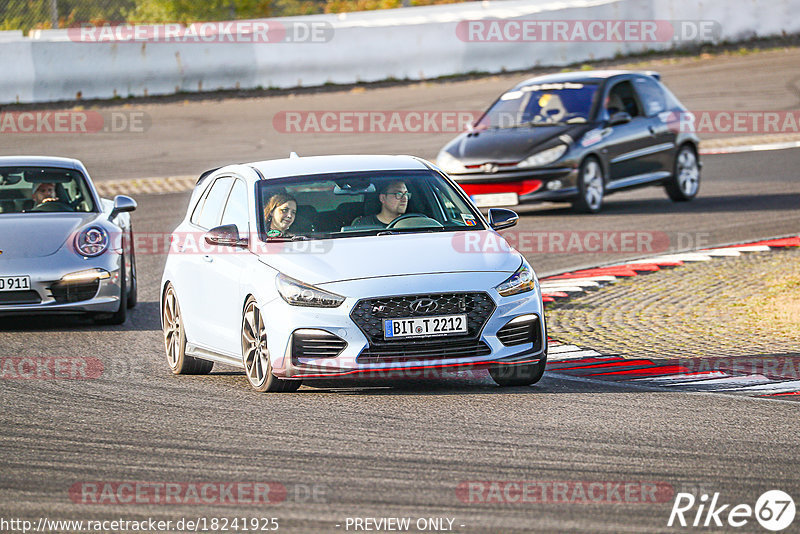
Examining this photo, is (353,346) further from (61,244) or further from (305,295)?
(61,244)

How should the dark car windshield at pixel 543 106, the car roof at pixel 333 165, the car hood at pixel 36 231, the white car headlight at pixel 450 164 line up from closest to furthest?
the car roof at pixel 333 165 < the car hood at pixel 36 231 < the white car headlight at pixel 450 164 < the dark car windshield at pixel 543 106

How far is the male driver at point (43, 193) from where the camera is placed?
43.9 ft

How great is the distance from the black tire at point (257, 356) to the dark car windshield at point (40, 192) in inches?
184

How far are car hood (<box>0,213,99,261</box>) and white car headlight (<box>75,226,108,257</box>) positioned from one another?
9 centimetres

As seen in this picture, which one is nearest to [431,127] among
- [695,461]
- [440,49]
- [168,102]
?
[440,49]

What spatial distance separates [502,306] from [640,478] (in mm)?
2389

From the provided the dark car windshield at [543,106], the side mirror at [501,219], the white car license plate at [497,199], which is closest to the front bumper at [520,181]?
the white car license plate at [497,199]

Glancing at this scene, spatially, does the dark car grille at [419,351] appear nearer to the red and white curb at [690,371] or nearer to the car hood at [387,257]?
the car hood at [387,257]

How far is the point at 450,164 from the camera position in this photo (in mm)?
18922

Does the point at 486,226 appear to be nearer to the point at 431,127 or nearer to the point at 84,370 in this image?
the point at 84,370

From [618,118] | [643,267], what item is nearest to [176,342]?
[643,267]

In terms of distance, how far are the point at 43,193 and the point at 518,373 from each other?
610 cm

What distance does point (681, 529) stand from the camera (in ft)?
18.7

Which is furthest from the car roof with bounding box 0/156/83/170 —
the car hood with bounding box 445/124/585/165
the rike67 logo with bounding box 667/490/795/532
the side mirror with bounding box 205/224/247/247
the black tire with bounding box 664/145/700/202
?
the black tire with bounding box 664/145/700/202
